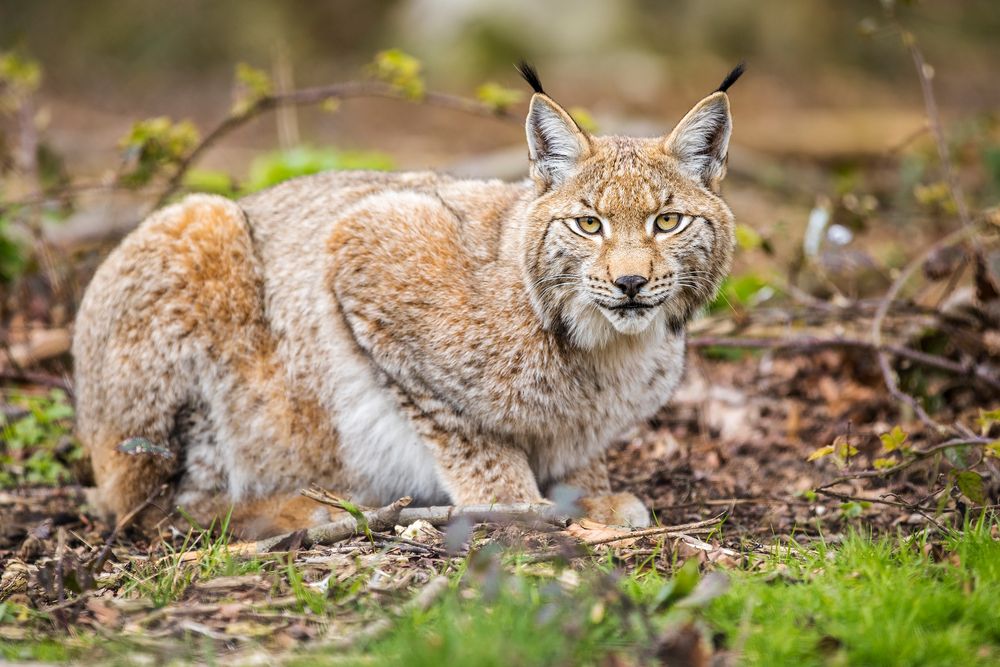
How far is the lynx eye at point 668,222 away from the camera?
4.65 m

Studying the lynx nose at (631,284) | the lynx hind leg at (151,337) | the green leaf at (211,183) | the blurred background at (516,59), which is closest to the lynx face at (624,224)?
the lynx nose at (631,284)

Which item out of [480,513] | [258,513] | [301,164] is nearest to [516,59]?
[301,164]

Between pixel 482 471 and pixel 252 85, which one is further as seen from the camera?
pixel 252 85

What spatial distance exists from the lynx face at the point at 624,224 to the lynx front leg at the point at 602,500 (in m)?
0.90

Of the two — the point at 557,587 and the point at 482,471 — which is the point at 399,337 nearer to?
the point at 482,471

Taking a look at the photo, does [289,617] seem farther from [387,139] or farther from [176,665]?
[387,139]

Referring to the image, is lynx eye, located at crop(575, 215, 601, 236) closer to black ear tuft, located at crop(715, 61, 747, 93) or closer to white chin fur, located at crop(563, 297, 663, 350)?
white chin fur, located at crop(563, 297, 663, 350)

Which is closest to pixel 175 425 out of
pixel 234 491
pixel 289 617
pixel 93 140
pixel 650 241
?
pixel 234 491

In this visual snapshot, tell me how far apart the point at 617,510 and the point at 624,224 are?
4.92 ft

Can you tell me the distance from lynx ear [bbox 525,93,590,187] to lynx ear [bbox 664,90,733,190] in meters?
0.43

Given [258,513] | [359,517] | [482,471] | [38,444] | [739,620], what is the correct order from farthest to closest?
[38,444]
[258,513]
[482,471]
[359,517]
[739,620]

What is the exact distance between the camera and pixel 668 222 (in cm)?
466

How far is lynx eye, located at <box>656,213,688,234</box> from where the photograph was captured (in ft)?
15.3

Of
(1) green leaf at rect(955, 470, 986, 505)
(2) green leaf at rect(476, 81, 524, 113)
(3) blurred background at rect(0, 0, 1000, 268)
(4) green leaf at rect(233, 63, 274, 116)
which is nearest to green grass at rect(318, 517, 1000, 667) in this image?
(1) green leaf at rect(955, 470, 986, 505)
